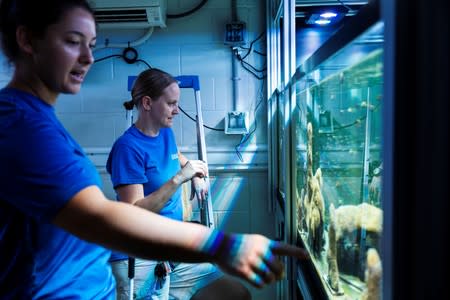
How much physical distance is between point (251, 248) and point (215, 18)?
7.49 ft

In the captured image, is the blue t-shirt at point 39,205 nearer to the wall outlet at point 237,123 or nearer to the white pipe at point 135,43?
the wall outlet at point 237,123

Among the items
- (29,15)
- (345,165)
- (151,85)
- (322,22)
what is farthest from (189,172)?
(322,22)

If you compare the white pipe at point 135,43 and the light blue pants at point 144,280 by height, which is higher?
the white pipe at point 135,43

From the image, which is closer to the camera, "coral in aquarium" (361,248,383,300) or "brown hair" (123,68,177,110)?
"coral in aquarium" (361,248,383,300)

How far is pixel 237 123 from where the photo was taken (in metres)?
2.66

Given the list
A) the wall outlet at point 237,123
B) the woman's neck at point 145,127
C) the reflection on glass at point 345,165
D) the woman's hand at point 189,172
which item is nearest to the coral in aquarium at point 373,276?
the reflection on glass at point 345,165

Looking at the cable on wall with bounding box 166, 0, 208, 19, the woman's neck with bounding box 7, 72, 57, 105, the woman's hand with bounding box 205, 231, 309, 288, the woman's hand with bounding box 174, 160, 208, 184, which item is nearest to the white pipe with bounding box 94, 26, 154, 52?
the cable on wall with bounding box 166, 0, 208, 19

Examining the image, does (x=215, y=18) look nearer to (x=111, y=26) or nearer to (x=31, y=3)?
(x=111, y=26)

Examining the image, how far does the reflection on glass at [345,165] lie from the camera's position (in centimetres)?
62

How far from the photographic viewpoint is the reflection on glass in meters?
0.62

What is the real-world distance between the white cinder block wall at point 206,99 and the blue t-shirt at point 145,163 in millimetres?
788

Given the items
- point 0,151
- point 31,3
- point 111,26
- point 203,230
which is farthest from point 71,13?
point 111,26

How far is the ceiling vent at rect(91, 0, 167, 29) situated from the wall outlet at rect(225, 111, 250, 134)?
74cm

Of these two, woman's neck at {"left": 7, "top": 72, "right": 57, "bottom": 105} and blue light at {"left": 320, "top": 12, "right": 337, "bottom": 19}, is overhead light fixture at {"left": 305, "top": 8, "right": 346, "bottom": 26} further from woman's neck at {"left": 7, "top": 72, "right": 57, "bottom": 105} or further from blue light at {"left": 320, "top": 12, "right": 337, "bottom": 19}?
woman's neck at {"left": 7, "top": 72, "right": 57, "bottom": 105}
